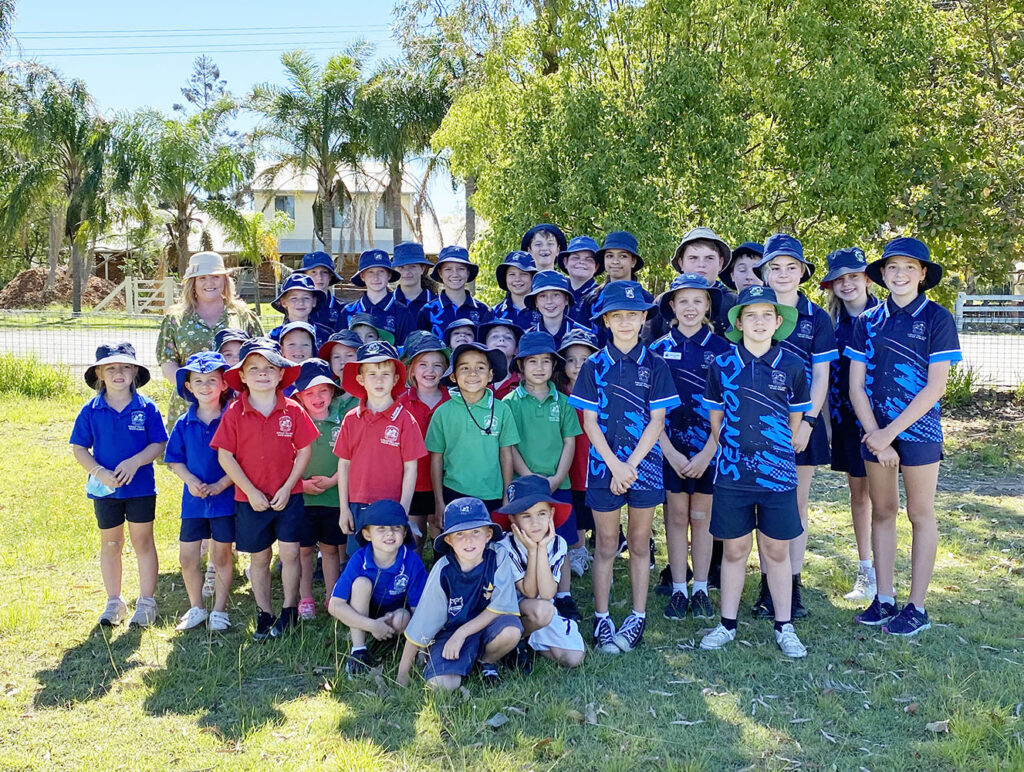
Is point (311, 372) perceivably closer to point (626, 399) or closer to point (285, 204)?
point (626, 399)

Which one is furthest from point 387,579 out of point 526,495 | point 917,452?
point 917,452

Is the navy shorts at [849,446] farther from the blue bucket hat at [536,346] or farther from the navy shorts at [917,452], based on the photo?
the blue bucket hat at [536,346]

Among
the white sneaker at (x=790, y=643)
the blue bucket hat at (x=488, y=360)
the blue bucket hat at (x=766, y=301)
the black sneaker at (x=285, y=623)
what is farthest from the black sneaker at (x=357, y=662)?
the blue bucket hat at (x=766, y=301)

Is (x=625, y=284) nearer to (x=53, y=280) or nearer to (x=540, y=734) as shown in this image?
(x=540, y=734)

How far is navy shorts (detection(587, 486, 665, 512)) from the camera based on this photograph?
184 inches

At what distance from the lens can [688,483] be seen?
5.12 meters

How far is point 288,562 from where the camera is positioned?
502 cm

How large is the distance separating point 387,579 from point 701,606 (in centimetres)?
194

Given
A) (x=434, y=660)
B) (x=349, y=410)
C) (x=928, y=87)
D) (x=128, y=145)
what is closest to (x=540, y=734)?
(x=434, y=660)

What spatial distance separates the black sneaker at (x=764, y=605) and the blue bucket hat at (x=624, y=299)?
1790 mm

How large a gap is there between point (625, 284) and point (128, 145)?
91.5ft

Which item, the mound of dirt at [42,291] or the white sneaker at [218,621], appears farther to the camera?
the mound of dirt at [42,291]

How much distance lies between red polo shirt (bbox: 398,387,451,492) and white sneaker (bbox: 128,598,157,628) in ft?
5.61

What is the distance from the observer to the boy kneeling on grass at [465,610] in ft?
13.8
